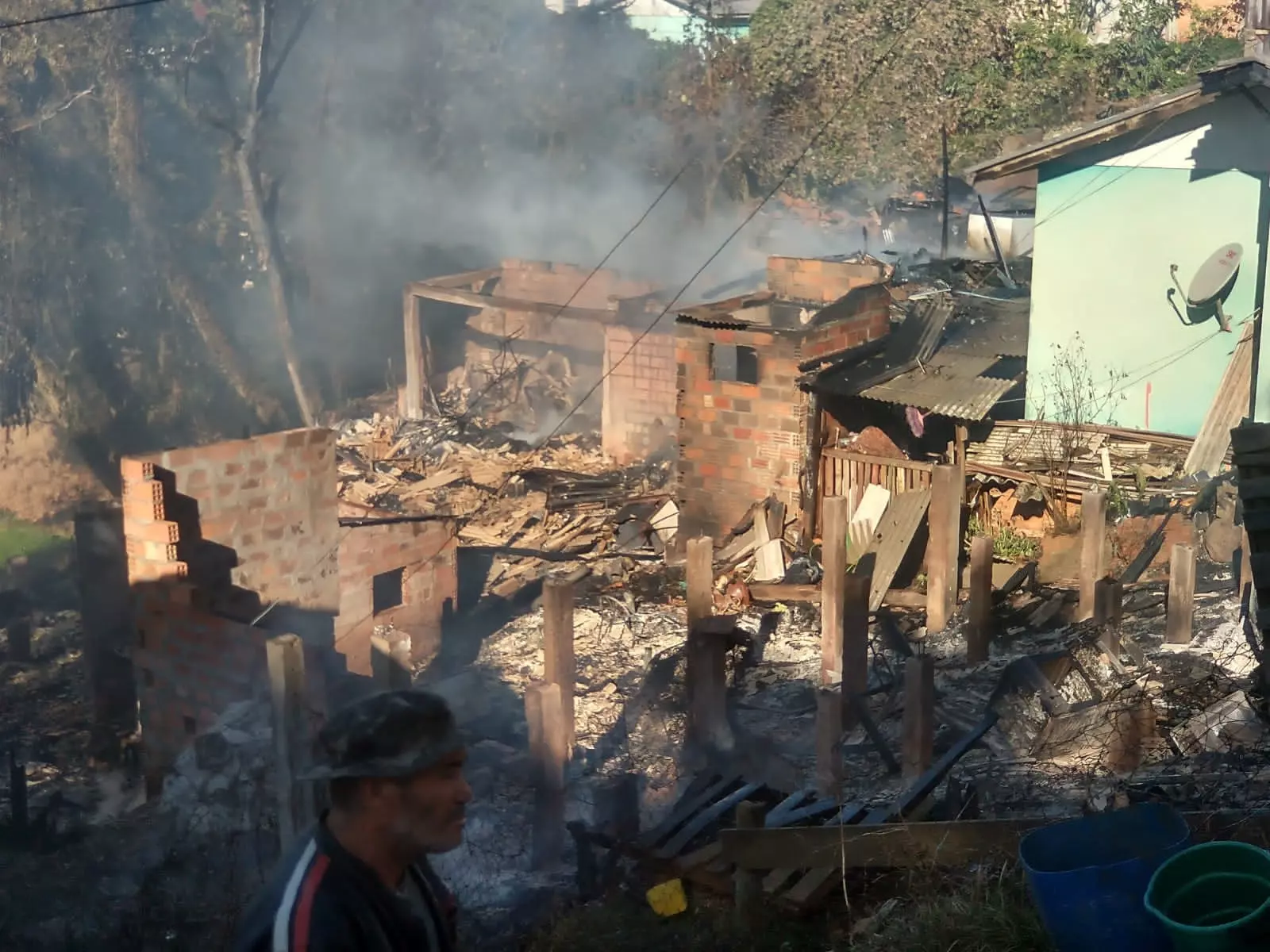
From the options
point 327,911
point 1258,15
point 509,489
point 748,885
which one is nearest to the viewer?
point 327,911

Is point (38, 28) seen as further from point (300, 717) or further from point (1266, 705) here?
point (1266, 705)

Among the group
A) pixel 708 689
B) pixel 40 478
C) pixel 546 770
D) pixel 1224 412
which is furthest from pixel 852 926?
pixel 40 478

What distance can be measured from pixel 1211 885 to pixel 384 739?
260cm

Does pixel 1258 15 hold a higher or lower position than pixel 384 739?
higher

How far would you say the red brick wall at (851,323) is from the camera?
1323 centimetres

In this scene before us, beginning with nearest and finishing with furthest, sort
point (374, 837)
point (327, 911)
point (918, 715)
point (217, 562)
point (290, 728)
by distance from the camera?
point (327, 911) → point (374, 837) → point (290, 728) → point (918, 715) → point (217, 562)

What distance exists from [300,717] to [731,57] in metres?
24.7

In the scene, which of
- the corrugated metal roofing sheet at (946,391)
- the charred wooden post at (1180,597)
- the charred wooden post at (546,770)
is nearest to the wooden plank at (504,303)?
the corrugated metal roofing sheet at (946,391)

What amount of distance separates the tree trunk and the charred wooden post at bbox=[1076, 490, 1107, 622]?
15496mm

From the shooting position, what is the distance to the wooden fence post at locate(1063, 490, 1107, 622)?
10.0 metres

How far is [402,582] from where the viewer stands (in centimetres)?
1155

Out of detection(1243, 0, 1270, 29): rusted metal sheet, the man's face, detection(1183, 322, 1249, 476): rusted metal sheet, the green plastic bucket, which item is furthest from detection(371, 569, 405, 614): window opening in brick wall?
detection(1243, 0, 1270, 29): rusted metal sheet

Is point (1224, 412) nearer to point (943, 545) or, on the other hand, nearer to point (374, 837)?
point (943, 545)

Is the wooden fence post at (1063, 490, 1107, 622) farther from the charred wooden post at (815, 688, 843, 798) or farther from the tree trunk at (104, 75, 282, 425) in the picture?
the tree trunk at (104, 75, 282, 425)
